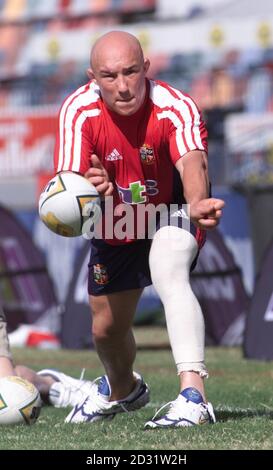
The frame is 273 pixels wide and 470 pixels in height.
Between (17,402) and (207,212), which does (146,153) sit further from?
(17,402)

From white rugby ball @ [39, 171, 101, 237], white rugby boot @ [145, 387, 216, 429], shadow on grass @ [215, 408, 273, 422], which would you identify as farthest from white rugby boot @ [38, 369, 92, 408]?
white rugby ball @ [39, 171, 101, 237]

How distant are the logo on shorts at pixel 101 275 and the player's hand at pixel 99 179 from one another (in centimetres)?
62

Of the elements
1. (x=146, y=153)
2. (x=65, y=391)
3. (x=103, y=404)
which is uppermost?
(x=146, y=153)

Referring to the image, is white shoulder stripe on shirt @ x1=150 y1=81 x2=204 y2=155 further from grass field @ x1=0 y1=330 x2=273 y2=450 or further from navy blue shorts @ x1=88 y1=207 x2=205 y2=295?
grass field @ x1=0 y1=330 x2=273 y2=450

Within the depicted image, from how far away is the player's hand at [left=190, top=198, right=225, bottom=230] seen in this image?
515 centimetres

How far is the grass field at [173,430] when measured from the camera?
4867 millimetres

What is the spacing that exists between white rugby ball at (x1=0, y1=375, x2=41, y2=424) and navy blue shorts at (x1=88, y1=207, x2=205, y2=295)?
2.12ft

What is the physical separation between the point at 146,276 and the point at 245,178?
33.3 ft

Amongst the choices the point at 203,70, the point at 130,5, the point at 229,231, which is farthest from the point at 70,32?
the point at 229,231

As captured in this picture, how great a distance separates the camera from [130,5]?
2822 cm

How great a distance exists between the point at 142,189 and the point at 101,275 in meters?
0.57

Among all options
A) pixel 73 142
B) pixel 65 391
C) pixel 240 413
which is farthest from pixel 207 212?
pixel 65 391

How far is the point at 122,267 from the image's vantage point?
5871 mm

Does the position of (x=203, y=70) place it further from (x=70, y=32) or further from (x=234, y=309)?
(x=234, y=309)
